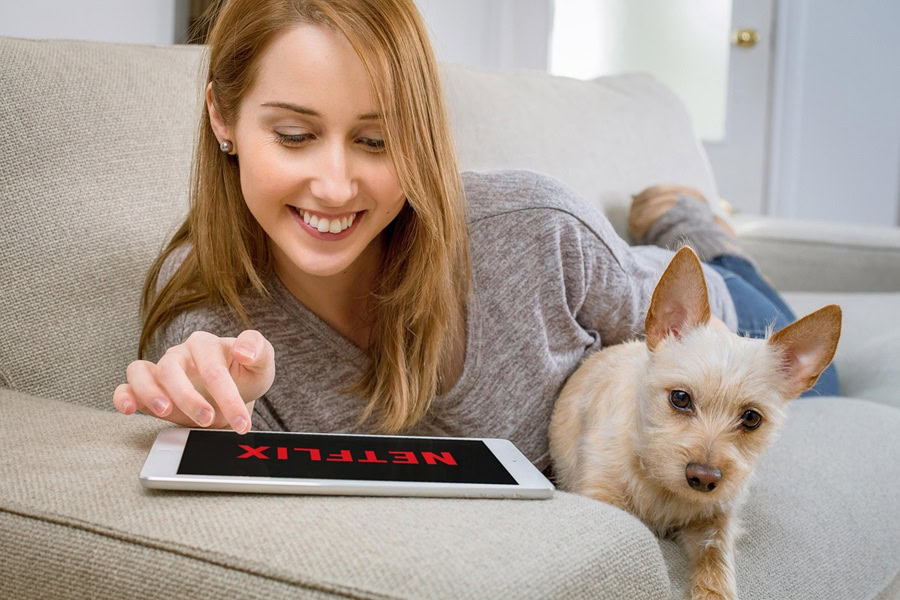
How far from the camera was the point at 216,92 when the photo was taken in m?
1.32

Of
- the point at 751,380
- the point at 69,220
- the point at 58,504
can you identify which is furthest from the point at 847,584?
the point at 69,220

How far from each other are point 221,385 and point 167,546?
27 cm

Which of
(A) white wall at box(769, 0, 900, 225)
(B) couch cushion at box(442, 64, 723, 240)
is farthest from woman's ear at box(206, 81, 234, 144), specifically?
(A) white wall at box(769, 0, 900, 225)

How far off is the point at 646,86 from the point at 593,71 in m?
2.34

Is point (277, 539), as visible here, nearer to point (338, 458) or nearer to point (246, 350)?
point (338, 458)

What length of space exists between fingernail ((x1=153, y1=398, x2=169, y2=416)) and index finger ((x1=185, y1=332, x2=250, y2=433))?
5 centimetres

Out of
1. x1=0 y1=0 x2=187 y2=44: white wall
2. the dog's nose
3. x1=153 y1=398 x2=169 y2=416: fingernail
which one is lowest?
the dog's nose

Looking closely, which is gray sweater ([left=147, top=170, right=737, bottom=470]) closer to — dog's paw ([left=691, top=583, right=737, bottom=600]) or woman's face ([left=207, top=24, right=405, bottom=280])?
woman's face ([left=207, top=24, right=405, bottom=280])

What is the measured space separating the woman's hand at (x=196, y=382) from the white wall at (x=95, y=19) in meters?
1.44

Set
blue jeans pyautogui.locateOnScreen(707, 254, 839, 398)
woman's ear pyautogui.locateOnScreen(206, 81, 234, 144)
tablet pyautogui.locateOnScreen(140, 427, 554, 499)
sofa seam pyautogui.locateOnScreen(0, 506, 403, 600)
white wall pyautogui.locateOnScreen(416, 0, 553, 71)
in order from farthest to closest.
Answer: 1. white wall pyautogui.locateOnScreen(416, 0, 553, 71)
2. blue jeans pyautogui.locateOnScreen(707, 254, 839, 398)
3. woman's ear pyautogui.locateOnScreen(206, 81, 234, 144)
4. tablet pyautogui.locateOnScreen(140, 427, 554, 499)
5. sofa seam pyautogui.locateOnScreen(0, 506, 403, 600)

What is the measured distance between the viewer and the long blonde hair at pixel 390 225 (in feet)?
3.99

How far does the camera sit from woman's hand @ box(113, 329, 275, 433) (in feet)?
3.43

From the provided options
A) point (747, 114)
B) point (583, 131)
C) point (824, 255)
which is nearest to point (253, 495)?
point (583, 131)

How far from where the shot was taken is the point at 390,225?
4.82 ft
